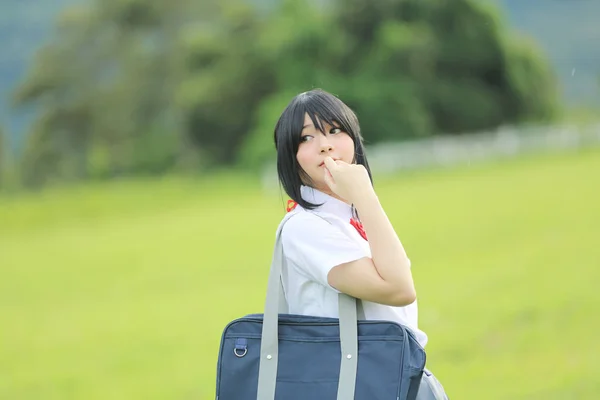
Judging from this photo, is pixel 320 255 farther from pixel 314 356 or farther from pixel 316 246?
pixel 314 356

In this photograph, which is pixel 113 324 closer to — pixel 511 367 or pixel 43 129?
pixel 511 367

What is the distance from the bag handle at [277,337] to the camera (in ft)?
6.39

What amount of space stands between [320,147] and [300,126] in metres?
0.07

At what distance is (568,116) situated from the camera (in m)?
27.5

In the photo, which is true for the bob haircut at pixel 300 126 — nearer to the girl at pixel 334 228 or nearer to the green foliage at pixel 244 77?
the girl at pixel 334 228

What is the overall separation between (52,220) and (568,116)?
15.7 metres

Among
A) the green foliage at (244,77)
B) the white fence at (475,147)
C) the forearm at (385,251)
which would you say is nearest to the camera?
the forearm at (385,251)

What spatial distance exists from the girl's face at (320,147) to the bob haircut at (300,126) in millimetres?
11

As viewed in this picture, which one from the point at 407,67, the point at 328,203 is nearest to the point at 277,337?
the point at 328,203

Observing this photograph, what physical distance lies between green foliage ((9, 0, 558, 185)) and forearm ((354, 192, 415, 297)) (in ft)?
67.8

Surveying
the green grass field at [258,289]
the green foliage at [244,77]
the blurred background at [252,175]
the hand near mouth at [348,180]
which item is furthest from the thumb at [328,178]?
the green foliage at [244,77]

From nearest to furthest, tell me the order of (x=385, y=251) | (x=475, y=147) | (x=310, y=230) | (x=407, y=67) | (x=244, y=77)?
(x=385, y=251)
(x=310, y=230)
(x=475, y=147)
(x=407, y=67)
(x=244, y=77)

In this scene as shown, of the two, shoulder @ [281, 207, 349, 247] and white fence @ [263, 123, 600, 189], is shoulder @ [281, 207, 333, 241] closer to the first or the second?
shoulder @ [281, 207, 349, 247]

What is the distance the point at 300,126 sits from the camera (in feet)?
6.90
